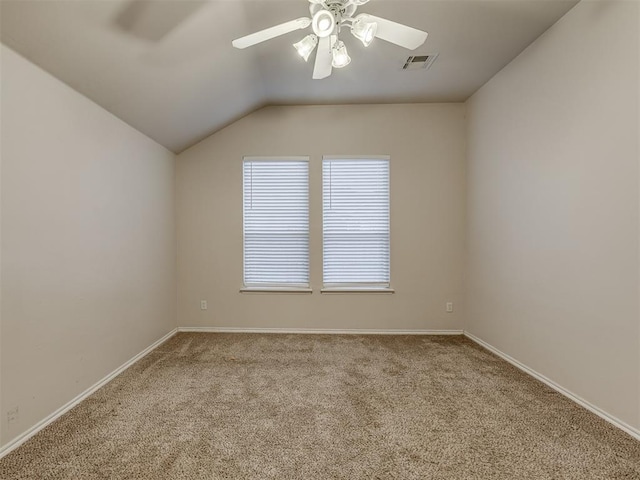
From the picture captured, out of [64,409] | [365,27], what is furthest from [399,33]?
[64,409]

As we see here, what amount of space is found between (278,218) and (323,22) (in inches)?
107

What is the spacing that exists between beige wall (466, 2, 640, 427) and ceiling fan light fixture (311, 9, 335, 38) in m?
1.85

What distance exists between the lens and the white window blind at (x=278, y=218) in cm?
415

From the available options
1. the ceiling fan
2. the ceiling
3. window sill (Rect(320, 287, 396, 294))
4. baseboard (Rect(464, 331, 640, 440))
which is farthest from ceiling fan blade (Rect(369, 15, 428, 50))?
window sill (Rect(320, 287, 396, 294))

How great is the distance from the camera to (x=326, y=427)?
6.67 ft

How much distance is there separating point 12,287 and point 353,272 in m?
3.21

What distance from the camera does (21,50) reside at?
1.89 meters

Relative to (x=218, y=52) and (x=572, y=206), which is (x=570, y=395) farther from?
(x=218, y=52)

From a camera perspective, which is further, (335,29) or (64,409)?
(64,409)

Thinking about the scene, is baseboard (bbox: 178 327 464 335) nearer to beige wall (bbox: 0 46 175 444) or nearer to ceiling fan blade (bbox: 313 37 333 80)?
beige wall (bbox: 0 46 175 444)

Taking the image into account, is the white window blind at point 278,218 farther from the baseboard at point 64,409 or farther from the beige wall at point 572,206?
the beige wall at point 572,206

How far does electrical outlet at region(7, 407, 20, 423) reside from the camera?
183cm

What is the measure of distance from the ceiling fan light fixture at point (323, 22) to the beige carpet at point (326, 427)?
230 cm

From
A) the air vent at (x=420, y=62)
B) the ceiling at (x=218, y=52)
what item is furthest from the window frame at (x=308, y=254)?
the air vent at (x=420, y=62)
